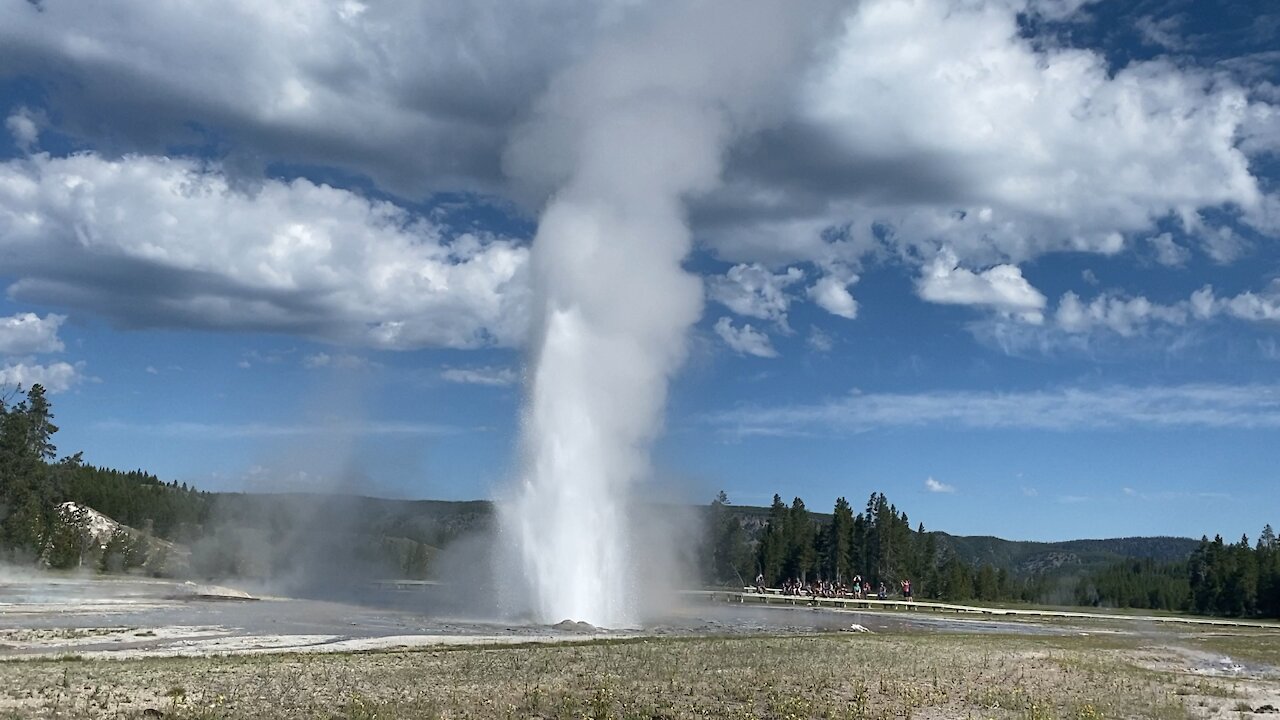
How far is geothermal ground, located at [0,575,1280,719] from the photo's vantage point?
17.0 metres

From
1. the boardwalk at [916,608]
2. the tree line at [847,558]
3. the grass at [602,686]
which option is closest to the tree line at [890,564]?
the tree line at [847,558]

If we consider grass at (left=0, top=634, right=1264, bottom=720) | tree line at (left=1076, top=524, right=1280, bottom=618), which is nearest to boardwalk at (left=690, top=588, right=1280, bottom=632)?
tree line at (left=1076, top=524, right=1280, bottom=618)

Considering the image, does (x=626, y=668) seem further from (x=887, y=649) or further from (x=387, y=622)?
(x=387, y=622)

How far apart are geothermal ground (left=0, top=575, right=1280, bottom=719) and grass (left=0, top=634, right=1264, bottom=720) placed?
0.20ft

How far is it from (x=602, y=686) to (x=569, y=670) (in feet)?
8.50

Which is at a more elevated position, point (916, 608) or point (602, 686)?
point (602, 686)

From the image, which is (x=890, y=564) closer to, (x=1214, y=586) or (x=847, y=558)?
(x=847, y=558)

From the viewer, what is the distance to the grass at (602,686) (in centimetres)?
1650

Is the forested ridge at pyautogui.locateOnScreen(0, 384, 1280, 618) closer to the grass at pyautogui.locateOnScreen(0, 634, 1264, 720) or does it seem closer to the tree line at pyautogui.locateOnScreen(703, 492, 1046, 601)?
the tree line at pyautogui.locateOnScreen(703, 492, 1046, 601)

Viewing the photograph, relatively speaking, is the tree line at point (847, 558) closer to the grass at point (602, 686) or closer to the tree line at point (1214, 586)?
the tree line at point (1214, 586)

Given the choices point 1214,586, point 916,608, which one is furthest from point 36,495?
point 1214,586

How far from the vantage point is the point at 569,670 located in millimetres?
21719

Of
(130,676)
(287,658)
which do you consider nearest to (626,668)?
(287,658)

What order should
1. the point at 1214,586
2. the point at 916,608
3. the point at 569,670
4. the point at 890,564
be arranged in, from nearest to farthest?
the point at 569,670 < the point at 916,608 < the point at 1214,586 < the point at 890,564
